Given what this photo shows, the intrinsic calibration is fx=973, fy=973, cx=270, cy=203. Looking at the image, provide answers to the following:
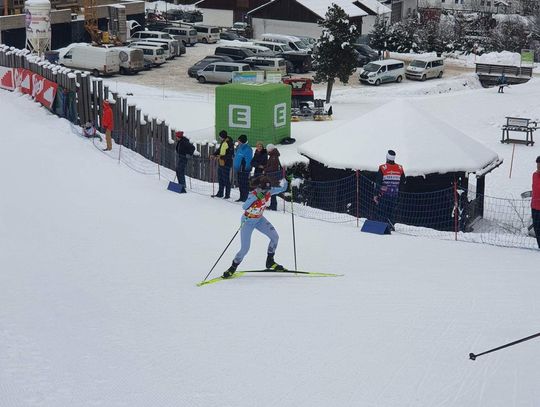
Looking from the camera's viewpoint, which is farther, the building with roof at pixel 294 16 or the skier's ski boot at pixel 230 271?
the building with roof at pixel 294 16

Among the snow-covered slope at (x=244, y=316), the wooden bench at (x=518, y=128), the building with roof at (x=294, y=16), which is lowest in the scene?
the wooden bench at (x=518, y=128)

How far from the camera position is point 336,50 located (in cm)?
4125

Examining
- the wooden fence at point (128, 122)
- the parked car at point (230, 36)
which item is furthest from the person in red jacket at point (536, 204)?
the parked car at point (230, 36)

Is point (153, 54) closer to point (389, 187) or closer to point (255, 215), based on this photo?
point (389, 187)

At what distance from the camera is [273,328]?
10.6 metres

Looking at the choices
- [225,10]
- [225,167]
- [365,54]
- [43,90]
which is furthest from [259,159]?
[225,10]

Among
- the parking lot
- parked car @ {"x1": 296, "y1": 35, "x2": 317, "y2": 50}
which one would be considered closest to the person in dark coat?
the parking lot

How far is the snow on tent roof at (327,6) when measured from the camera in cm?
5799

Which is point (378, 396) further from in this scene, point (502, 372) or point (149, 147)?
point (149, 147)

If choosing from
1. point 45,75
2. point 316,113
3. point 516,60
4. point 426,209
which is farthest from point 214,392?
point 516,60

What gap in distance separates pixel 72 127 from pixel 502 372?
1617 cm

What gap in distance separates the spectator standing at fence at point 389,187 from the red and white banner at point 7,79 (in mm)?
15227

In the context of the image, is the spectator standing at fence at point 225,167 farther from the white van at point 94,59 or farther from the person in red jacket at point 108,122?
the white van at point 94,59

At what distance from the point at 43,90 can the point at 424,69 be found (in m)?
26.1
